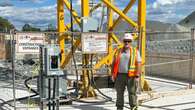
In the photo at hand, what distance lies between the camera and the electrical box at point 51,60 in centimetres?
912

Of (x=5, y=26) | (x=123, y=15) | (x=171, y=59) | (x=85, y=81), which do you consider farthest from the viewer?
(x=5, y=26)

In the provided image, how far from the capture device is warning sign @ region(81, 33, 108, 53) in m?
11.4

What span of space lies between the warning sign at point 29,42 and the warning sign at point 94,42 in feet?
3.83

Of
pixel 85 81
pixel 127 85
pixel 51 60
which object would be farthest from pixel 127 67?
pixel 85 81

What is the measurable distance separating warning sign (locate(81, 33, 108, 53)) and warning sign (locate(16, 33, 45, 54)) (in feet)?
3.83

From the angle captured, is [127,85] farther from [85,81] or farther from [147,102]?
[85,81]

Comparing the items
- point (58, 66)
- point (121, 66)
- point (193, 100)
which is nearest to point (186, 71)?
point (193, 100)

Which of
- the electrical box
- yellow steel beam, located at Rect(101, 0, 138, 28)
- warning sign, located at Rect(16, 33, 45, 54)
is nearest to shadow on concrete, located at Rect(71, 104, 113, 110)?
warning sign, located at Rect(16, 33, 45, 54)

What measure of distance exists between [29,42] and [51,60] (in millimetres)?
1647

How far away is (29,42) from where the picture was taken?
34.9ft

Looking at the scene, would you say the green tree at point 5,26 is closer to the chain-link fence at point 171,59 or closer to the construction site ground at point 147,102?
the construction site ground at point 147,102

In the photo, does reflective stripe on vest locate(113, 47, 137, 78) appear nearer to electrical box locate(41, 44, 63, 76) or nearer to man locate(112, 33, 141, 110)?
man locate(112, 33, 141, 110)

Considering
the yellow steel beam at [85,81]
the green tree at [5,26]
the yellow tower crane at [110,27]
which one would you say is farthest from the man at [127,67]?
the green tree at [5,26]

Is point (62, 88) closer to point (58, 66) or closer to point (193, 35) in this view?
point (58, 66)
